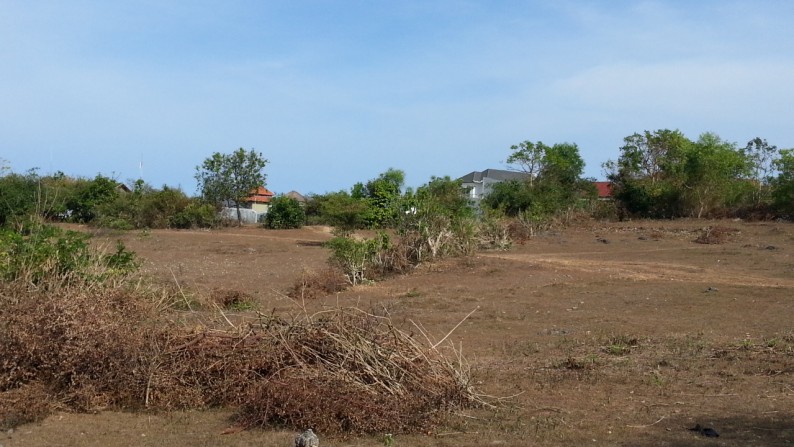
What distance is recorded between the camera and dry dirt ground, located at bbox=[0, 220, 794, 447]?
634 cm

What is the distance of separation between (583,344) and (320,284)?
7.88 meters

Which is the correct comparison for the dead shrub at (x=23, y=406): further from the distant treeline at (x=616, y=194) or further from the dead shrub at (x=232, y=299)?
the distant treeline at (x=616, y=194)

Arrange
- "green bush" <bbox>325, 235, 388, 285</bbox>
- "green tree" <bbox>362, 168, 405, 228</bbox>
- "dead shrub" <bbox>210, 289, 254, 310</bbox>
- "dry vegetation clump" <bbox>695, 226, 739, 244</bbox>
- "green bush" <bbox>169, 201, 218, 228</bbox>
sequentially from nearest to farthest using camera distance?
"dead shrub" <bbox>210, 289, 254, 310</bbox>, "green bush" <bbox>325, 235, 388, 285</bbox>, "green tree" <bbox>362, 168, 405, 228</bbox>, "dry vegetation clump" <bbox>695, 226, 739, 244</bbox>, "green bush" <bbox>169, 201, 218, 228</bbox>

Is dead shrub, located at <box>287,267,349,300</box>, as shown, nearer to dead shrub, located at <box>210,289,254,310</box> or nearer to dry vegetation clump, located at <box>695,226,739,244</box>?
dead shrub, located at <box>210,289,254,310</box>

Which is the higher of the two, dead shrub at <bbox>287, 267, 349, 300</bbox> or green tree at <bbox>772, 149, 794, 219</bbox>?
green tree at <bbox>772, 149, 794, 219</bbox>

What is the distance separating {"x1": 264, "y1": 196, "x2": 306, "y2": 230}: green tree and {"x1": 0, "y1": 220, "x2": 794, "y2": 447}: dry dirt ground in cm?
1843

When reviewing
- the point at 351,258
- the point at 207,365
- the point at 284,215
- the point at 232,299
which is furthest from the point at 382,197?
the point at 207,365

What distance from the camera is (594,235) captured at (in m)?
34.1

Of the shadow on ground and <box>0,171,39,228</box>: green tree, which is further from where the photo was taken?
<box>0,171,39,228</box>: green tree

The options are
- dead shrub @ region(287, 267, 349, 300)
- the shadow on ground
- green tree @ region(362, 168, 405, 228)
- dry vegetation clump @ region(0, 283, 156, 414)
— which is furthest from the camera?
green tree @ region(362, 168, 405, 228)

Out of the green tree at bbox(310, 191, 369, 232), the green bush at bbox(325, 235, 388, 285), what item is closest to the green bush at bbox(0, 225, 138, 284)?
the green bush at bbox(325, 235, 388, 285)

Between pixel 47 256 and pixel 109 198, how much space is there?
36.2 meters

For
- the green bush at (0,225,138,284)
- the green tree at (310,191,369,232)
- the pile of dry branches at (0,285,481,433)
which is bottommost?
the pile of dry branches at (0,285,481,433)

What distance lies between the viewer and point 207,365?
23.6 ft
